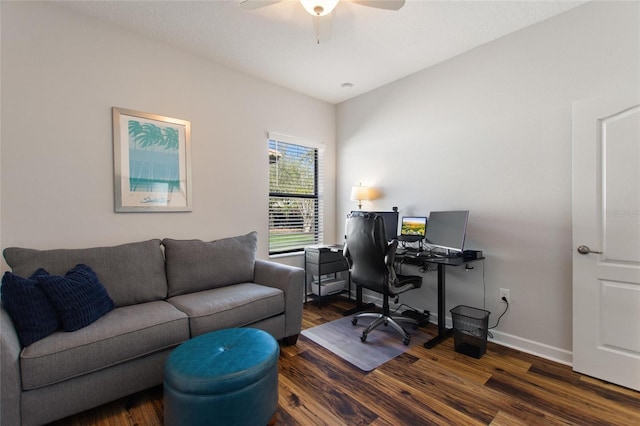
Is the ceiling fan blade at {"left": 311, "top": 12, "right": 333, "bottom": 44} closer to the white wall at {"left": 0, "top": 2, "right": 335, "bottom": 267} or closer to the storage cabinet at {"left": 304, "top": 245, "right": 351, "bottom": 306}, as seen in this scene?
the white wall at {"left": 0, "top": 2, "right": 335, "bottom": 267}

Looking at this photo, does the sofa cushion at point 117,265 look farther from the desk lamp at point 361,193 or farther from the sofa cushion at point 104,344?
the desk lamp at point 361,193

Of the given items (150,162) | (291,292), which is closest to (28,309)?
(150,162)

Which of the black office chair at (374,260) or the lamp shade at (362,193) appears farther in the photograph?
the lamp shade at (362,193)

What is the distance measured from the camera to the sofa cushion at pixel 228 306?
206 cm

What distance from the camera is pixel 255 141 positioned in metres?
3.38

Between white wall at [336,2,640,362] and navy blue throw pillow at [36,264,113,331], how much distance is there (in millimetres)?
2903

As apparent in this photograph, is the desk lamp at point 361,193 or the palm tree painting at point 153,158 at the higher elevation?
the palm tree painting at point 153,158

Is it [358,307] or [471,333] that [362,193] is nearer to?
[358,307]

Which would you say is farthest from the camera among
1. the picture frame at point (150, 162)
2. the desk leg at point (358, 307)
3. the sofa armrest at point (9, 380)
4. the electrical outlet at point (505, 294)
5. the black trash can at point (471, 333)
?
the desk leg at point (358, 307)

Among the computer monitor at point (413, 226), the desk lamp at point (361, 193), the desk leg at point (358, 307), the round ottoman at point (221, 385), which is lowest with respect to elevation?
the desk leg at point (358, 307)

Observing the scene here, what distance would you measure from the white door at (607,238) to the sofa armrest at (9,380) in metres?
3.46

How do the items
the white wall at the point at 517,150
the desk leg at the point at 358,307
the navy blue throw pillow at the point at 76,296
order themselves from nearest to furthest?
the navy blue throw pillow at the point at 76,296 → the white wall at the point at 517,150 → the desk leg at the point at 358,307

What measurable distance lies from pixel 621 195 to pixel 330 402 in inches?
94.4

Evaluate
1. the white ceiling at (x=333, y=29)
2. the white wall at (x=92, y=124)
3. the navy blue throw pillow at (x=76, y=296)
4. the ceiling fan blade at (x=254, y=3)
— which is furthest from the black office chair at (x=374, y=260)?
the navy blue throw pillow at (x=76, y=296)
